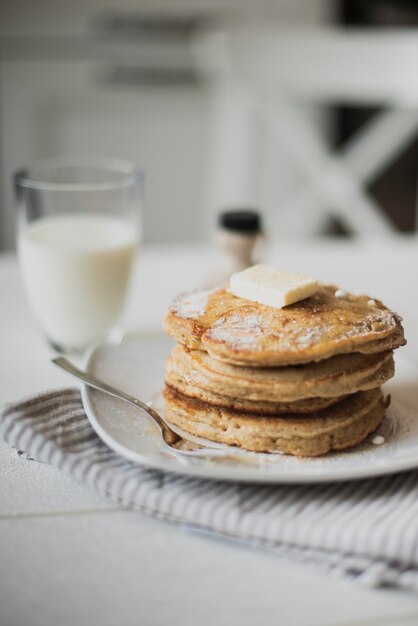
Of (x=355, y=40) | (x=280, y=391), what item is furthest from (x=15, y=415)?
(x=355, y=40)

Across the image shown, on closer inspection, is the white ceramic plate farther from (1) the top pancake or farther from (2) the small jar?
(2) the small jar

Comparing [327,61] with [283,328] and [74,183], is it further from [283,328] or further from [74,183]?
[283,328]

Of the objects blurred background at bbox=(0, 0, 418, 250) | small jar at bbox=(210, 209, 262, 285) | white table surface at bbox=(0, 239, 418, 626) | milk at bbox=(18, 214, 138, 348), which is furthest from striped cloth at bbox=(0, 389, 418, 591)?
blurred background at bbox=(0, 0, 418, 250)

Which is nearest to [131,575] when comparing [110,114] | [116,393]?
[116,393]

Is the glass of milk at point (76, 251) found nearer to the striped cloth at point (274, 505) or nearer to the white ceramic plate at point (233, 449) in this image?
the white ceramic plate at point (233, 449)

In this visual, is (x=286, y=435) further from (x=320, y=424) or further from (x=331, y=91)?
(x=331, y=91)

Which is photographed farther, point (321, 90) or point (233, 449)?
point (321, 90)
